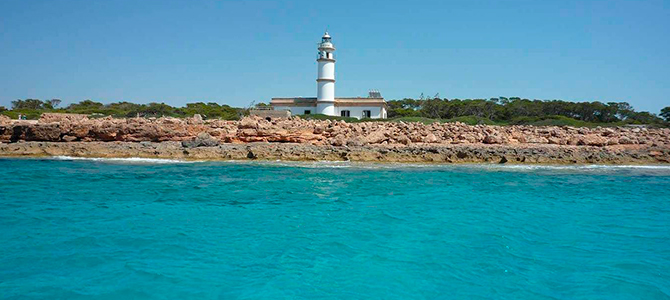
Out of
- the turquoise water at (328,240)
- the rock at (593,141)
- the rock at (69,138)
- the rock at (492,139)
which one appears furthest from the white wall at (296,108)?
the turquoise water at (328,240)

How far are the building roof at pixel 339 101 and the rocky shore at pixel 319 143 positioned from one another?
14.4m

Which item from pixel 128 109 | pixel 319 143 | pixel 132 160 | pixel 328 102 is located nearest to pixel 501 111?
pixel 328 102

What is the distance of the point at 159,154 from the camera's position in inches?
754

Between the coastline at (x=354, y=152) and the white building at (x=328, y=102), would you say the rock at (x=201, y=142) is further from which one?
the white building at (x=328, y=102)

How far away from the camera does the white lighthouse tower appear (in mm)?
36250

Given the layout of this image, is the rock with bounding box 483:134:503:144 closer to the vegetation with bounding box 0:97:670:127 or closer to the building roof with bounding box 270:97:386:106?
the building roof with bounding box 270:97:386:106

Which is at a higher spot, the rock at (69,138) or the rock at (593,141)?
the rock at (593,141)

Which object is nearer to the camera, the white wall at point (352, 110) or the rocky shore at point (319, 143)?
the rocky shore at point (319, 143)

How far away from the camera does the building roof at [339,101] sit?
1475 inches

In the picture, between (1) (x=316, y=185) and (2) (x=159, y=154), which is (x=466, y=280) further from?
(2) (x=159, y=154)

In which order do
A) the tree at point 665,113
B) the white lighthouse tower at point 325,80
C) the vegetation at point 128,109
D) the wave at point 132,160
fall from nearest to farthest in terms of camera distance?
the wave at point 132,160, the white lighthouse tower at point 325,80, the vegetation at point 128,109, the tree at point 665,113

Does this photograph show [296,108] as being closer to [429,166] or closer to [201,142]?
[201,142]

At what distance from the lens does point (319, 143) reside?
2011cm

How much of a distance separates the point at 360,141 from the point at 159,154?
27.6 ft
